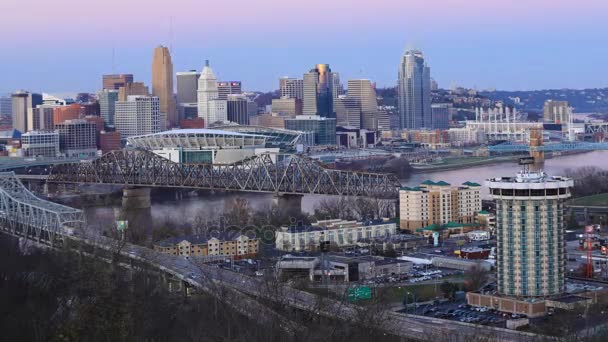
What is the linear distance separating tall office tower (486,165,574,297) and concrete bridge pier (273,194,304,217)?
381 inches

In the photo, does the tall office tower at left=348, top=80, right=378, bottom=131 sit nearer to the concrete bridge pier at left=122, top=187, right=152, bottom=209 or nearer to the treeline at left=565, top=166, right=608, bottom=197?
the treeline at left=565, top=166, right=608, bottom=197

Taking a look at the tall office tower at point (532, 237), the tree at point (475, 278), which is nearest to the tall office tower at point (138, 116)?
the tree at point (475, 278)

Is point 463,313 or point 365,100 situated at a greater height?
point 365,100

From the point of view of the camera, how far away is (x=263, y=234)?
19.2m

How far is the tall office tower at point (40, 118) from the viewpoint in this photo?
169ft

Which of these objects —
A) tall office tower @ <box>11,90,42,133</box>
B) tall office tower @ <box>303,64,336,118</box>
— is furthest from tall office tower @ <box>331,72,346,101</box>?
tall office tower @ <box>11,90,42,133</box>

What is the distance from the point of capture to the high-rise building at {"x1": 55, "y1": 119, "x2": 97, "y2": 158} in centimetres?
4381

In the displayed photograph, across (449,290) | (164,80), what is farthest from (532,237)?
(164,80)

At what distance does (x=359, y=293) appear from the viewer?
13031mm

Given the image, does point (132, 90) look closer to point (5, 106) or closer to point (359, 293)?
point (5, 106)

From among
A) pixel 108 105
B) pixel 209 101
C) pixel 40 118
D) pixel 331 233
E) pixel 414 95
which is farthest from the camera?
pixel 414 95

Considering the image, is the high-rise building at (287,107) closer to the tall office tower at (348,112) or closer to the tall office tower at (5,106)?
the tall office tower at (348,112)

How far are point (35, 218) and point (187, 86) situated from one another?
4508 centimetres

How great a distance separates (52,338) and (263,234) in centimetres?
1046
